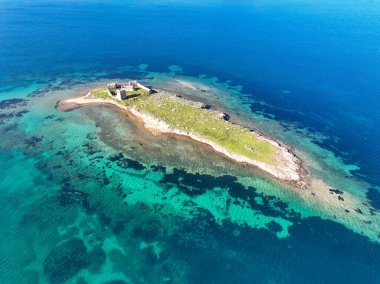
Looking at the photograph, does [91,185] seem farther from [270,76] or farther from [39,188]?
[270,76]

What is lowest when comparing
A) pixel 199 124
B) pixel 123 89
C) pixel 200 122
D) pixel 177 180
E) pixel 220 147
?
pixel 177 180

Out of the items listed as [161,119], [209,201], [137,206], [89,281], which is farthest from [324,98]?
[89,281]

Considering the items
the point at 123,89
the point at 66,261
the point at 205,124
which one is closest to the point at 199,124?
the point at 205,124

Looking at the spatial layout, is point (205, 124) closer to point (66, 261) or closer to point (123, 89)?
point (123, 89)

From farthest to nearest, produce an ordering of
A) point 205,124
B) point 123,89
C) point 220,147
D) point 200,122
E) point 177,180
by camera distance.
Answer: point 123,89 < point 200,122 < point 205,124 < point 220,147 < point 177,180

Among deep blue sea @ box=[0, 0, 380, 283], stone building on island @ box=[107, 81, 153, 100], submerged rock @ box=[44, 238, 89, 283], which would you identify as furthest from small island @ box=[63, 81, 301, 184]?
submerged rock @ box=[44, 238, 89, 283]

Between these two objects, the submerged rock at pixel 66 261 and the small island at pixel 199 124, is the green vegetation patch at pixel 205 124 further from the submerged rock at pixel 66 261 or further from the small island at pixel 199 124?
the submerged rock at pixel 66 261
